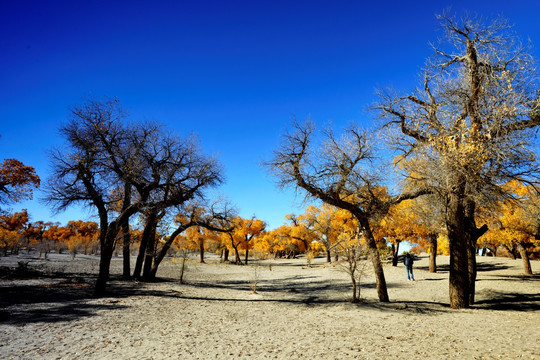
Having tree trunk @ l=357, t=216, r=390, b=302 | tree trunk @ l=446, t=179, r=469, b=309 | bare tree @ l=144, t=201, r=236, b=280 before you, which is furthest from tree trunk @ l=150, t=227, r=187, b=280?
tree trunk @ l=446, t=179, r=469, b=309

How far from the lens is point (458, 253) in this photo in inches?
399

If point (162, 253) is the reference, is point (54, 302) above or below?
below

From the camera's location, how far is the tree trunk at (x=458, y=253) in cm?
1012

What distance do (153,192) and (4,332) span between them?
10163 mm

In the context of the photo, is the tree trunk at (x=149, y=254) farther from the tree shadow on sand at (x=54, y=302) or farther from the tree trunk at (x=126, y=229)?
the tree shadow on sand at (x=54, y=302)

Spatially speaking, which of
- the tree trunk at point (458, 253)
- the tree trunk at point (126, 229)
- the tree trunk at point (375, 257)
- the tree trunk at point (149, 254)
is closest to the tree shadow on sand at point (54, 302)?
the tree trunk at point (126, 229)

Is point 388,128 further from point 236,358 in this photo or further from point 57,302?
point 57,302

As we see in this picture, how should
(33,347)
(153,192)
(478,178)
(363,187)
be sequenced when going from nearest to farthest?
1. (33,347)
2. (478,178)
3. (363,187)
4. (153,192)

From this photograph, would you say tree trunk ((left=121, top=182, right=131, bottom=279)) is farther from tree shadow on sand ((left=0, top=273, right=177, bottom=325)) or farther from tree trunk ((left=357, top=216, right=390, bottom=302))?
tree trunk ((left=357, top=216, right=390, bottom=302))

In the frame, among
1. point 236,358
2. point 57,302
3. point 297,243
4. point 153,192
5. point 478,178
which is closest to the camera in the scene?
point 236,358

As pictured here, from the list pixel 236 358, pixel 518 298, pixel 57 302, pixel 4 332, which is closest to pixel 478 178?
pixel 518 298

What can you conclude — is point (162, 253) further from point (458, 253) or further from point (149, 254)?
point (458, 253)

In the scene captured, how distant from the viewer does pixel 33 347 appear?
6188 mm

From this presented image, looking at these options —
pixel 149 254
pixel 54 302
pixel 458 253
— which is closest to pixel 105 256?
pixel 54 302
